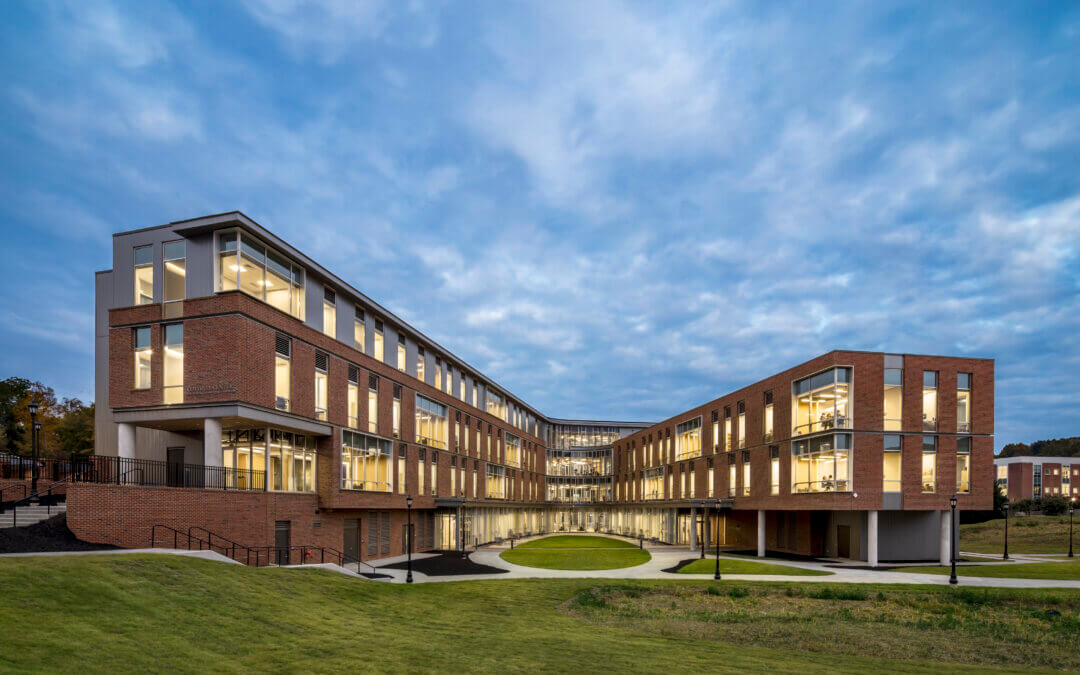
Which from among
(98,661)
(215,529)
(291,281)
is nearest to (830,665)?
(98,661)

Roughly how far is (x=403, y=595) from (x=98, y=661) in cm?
1491

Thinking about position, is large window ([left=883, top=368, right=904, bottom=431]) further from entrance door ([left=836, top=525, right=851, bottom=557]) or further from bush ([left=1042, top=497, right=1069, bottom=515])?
bush ([left=1042, top=497, right=1069, bottom=515])

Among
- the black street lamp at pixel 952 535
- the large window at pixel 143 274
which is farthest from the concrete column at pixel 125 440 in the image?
the black street lamp at pixel 952 535

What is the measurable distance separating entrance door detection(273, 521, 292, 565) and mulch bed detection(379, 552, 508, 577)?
699cm

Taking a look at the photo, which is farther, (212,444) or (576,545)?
(576,545)

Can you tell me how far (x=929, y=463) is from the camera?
37156mm

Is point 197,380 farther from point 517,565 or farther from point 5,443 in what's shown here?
point 5,443

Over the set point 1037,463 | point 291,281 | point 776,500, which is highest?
point 291,281

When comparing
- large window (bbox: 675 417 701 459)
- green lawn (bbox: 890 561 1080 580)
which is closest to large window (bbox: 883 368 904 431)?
green lawn (bbox: 890 561 1080 580)

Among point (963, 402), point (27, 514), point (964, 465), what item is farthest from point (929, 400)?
point (27, 514)

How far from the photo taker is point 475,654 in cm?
1410

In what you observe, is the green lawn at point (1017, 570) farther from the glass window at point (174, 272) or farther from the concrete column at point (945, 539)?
the glass window at point (174, 272)

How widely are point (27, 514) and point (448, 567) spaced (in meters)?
19.8

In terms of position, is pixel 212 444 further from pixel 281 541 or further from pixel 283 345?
pixel 281 541
